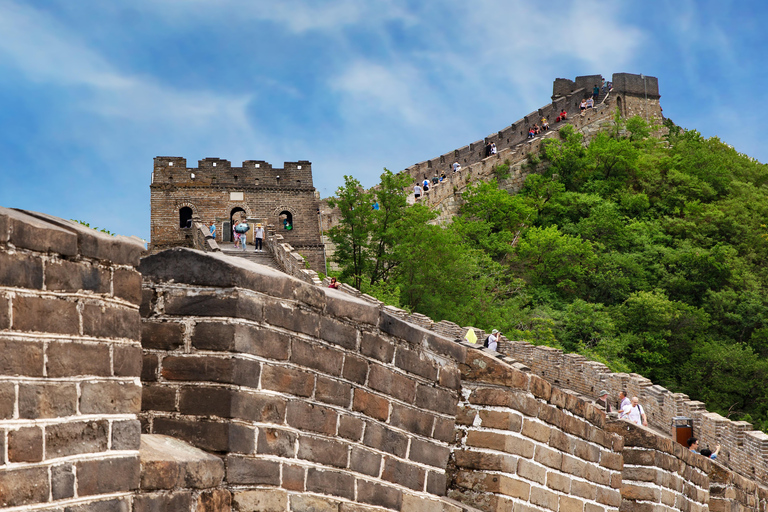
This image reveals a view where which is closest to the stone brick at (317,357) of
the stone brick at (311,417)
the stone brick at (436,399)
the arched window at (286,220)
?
the stone brick at (311,417)

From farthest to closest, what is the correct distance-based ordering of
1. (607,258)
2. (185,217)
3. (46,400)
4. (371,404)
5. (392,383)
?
(607,258), (185,217), (392,383), (371,404), (46,400)

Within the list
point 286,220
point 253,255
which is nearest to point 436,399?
point 253,255

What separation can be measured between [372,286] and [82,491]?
3054cm

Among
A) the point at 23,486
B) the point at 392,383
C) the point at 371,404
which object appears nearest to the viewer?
the point at 23,486

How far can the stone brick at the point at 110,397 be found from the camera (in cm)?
412

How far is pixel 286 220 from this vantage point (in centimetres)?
4125

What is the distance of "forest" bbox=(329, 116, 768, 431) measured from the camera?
35000 mm

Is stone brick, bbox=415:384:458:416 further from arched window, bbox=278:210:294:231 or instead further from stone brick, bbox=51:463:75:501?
arched window, bbox=278:210:294:231

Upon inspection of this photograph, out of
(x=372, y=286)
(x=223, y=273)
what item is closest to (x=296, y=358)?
(x=223, y=273)

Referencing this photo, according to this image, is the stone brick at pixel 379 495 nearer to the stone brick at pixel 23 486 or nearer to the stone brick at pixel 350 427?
the stone brick at pixel 350 427

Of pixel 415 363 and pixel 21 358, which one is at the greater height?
pixel 21 358

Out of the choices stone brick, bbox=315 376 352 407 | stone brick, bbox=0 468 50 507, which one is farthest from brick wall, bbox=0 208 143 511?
stone brick, bbox=315 376 352 407

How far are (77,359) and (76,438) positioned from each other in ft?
1.01

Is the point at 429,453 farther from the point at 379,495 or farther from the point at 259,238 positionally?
the point at 259,238
